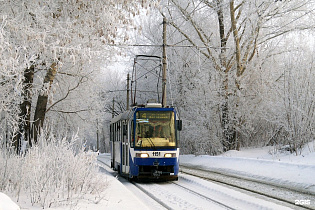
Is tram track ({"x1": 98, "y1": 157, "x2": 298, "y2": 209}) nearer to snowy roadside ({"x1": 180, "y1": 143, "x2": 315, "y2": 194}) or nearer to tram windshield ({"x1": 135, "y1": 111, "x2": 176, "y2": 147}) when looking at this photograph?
tram windshield ({"x1": 135, "y1": 111, "x2": 176, "y2": 147})

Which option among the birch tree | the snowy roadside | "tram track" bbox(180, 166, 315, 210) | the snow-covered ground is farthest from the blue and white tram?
the birch tree

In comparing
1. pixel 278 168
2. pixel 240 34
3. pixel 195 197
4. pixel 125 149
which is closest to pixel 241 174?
pixel 278 168

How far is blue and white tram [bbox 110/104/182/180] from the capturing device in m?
14.5

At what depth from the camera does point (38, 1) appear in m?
9.86

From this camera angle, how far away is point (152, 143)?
48.2 ft

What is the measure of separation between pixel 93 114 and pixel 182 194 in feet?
52.7

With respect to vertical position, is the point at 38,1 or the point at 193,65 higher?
the point at 193,65

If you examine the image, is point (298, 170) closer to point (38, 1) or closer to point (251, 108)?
point (38, 1)

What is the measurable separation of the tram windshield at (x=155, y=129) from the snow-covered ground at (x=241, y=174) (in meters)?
1.87

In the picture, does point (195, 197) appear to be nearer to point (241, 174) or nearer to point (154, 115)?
point (154, 115)

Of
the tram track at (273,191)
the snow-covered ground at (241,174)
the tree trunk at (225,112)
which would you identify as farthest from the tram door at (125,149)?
the tree trunk at (225,112)

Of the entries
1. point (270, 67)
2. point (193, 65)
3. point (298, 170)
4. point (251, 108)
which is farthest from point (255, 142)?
point (298, 170)

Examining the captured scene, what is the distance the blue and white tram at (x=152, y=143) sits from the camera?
14.5 meters

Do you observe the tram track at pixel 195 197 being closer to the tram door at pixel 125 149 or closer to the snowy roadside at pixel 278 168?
the snowy roadside at pixel 278 168
